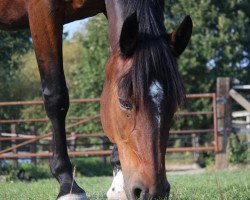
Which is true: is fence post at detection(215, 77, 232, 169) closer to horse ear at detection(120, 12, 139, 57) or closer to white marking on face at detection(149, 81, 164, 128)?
horse ear at detection(120, 12, 139, 57)

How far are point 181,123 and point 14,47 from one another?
31.4 ft

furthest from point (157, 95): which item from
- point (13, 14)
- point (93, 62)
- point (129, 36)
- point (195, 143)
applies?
point (93, 62)

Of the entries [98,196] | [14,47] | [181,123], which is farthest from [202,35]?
[98,196]

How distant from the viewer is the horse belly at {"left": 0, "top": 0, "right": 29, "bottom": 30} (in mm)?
4746

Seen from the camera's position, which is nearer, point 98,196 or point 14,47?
point 98,196

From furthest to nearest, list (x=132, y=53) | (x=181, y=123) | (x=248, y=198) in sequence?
(x=181, y=123)
(x=248, y=198)
(x=132, y=53)

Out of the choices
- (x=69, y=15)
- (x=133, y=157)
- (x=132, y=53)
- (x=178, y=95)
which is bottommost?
(x=133, y=157)

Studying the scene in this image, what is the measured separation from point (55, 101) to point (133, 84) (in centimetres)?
119

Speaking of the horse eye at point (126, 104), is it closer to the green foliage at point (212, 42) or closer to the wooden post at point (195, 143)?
the wooden post at point (195, 143)

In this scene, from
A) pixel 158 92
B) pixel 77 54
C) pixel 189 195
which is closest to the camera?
pixel 158 92

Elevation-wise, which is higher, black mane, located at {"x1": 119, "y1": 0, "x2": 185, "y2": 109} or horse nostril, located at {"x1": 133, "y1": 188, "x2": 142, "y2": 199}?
black mane, located at {"x1": 119, "y1": 0, "x2": 185, "y2": 109}

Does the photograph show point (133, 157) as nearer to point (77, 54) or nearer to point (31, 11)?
point (31, 11)

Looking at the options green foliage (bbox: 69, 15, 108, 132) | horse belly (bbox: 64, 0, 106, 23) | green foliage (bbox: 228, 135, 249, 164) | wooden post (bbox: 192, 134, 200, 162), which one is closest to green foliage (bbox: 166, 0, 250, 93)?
green foliage (bbox: 69, 15, 108, 132)

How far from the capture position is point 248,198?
13.4ft
